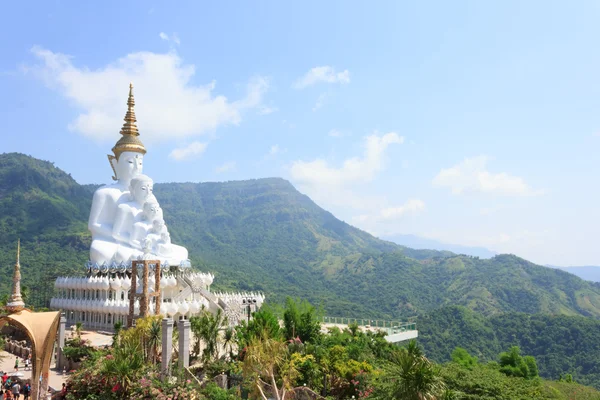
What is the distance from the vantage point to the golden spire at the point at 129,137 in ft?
133

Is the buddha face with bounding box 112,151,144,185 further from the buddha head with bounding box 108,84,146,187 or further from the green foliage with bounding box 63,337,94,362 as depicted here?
the green foliage with bounding box 63,337,94,362

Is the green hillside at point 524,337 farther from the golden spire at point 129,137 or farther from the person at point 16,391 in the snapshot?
the person at point 16,391

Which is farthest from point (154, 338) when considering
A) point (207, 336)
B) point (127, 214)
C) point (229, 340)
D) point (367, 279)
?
point (367, 279)

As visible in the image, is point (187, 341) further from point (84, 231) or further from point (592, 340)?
point (84, 231)

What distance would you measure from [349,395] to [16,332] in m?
23.3

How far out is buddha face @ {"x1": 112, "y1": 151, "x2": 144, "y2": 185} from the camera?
132 feet

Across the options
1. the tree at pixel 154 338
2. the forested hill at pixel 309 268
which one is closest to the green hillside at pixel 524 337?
the forested hill at pixel 309 268

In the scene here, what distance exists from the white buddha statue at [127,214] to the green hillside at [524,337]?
3065 cm

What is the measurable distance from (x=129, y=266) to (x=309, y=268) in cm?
8981

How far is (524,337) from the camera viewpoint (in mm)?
54906

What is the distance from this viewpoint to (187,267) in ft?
121

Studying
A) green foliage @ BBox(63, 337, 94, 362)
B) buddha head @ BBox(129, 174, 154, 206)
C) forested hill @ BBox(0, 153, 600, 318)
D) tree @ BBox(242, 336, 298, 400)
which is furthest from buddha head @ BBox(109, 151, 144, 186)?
tree @ BBox(242, 336, 298, 400)

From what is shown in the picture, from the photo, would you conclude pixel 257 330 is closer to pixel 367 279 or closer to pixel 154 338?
pixel 154 338

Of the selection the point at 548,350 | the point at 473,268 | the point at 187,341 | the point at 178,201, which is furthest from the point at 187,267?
the point at 178,201
